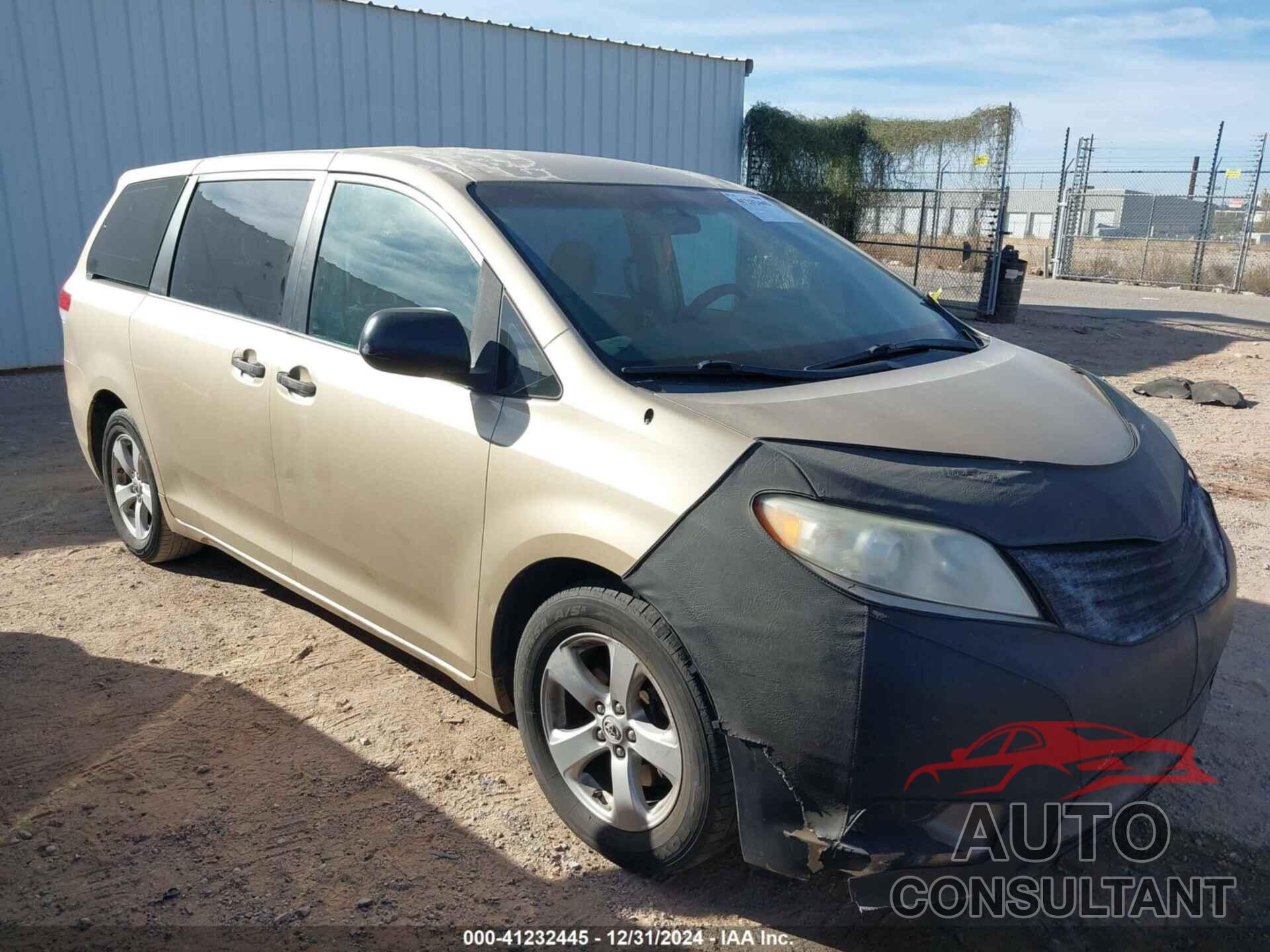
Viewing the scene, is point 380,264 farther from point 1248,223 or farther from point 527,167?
point 1248,223

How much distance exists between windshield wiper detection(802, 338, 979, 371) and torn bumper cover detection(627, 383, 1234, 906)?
662mm

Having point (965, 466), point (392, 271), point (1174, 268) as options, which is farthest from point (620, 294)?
point (1174, 268)

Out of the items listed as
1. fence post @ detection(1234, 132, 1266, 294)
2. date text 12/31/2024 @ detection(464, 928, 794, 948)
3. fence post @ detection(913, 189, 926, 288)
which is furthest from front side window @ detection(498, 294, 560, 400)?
fence post @ detection(1234, 132, 1266, 294)

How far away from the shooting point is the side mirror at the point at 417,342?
2.79 meters

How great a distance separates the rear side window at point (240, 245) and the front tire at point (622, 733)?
70.0 inches

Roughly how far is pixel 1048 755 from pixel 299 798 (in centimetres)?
214

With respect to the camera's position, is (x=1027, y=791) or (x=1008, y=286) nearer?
(x=1027, y=791)

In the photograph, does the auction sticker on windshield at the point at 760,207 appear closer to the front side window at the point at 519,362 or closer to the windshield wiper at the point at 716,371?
the windshield wiper at the point at 716,371

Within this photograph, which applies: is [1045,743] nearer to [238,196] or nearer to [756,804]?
[756,804]

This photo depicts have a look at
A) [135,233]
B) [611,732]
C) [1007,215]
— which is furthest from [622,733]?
[1007,215]

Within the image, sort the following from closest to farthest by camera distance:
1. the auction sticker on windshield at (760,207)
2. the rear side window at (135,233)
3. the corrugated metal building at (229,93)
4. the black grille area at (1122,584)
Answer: the black grille area at (1122,584), the auction sticker on windshield at (760,207), the rear side window at (135,233), the corrugated metal building at (229,93)

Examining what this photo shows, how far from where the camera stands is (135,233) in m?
4.74

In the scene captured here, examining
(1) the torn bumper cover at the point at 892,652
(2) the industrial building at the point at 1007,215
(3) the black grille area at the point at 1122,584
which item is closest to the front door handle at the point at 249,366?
(1) the torn bumper cover at the point at 892,652

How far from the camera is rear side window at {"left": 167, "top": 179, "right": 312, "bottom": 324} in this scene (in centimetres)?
376
